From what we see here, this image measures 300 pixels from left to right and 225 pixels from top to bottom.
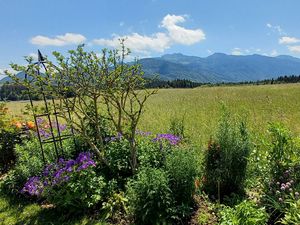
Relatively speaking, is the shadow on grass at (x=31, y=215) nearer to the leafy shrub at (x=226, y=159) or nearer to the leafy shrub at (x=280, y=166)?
the leafy shrub at (x=226, y=159)

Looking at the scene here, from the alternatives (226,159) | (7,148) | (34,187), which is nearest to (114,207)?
(34,187)

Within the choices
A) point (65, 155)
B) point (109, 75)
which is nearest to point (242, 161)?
point (109, 75)

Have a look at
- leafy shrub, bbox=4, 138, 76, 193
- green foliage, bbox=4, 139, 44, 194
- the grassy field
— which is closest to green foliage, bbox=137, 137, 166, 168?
the grassy field

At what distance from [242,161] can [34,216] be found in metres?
3.61

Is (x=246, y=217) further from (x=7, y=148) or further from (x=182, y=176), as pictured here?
(x=7, y=148)

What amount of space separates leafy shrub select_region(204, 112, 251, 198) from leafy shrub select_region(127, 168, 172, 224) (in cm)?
105

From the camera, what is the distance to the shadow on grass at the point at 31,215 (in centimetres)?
411

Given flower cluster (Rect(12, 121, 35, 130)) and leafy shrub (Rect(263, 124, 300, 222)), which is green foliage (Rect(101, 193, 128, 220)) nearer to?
leafy shrub (Rect(263, 124, 300, 222))

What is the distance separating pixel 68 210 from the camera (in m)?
4.37

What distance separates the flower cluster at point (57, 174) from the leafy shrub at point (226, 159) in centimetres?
202

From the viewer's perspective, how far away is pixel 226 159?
4152mm

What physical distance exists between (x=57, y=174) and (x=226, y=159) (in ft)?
9.08

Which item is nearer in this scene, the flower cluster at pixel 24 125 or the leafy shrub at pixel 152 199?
the leafy shrub at pixel 152 199

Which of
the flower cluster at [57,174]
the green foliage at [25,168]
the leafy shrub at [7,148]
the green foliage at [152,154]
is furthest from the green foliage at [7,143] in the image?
the green foliage at [152,154]
